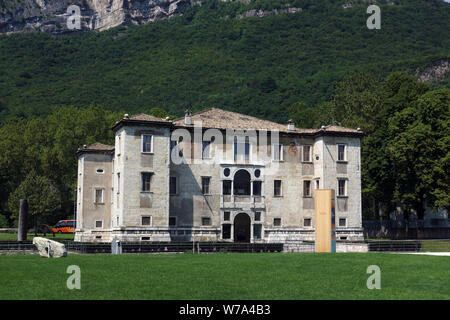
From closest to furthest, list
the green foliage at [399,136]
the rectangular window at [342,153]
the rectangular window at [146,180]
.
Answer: the rectangular window at [146,180]
the green foliage at [399,136]
the rectangular window at [342,153]

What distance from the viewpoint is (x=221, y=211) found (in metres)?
52.6

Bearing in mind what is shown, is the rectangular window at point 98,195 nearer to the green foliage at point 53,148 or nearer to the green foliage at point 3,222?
the green foliage at point 53,148

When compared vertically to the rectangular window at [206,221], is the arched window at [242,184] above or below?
above

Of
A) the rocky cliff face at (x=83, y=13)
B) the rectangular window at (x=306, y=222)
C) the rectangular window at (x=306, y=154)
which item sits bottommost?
the rectangular window at (x=306, y=222)

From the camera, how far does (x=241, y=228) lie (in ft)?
180

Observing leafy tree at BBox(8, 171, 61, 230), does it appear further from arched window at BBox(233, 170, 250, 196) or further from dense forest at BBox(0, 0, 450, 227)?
arched window at BBox(233, 170, 250, 196)

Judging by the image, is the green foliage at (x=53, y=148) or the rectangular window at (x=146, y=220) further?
the green foliage at (x=53, y=148)

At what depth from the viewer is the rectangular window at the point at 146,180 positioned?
49.2 m

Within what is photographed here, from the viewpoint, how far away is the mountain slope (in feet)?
328

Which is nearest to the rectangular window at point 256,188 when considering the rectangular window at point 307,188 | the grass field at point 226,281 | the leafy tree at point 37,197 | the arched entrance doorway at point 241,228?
the arched entrance doorway at point 241,228

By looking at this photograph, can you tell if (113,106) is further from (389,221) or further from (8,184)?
(389,221)

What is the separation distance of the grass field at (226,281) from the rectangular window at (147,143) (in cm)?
2722

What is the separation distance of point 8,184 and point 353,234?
4799cm

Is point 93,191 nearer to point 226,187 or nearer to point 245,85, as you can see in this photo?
point 226,187
